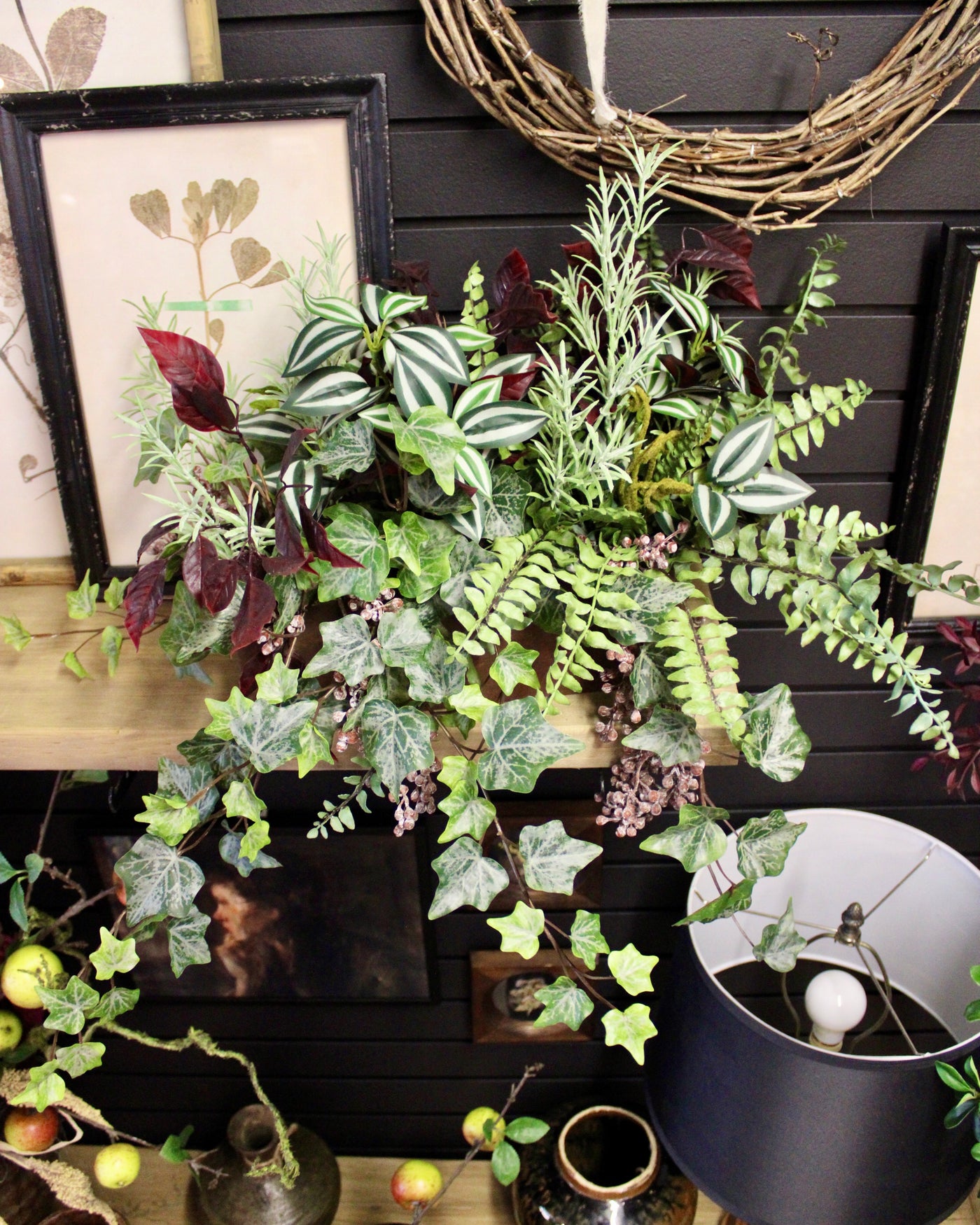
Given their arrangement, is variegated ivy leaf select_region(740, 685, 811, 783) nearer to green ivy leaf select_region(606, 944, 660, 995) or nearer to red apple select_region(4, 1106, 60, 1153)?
green ivy leaf select_region(606, 944, 660, 995)

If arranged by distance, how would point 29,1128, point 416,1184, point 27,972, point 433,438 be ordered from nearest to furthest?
point 433,438 < point 27,972 < point 29,1128 < point 416,1184

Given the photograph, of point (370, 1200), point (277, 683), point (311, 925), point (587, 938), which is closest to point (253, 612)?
point (277, 683)

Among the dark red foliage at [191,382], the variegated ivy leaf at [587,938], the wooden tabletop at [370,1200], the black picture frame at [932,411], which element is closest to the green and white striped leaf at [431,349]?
the dark red foliage at [191,382]

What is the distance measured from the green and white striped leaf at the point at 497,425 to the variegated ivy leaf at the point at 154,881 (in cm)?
44

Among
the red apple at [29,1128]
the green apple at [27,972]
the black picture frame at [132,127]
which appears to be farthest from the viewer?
the red apple at [29,1128]

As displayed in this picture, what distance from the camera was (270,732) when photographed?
2.36 ft

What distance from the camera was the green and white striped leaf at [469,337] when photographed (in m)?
0.75

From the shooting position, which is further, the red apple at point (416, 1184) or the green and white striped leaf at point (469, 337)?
the red apple at point (416, 1184)

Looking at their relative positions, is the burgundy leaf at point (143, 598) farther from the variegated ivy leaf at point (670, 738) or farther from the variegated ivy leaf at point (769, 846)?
the variegated ivy leaf at point (769, 846)

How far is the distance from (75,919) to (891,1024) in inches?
48.8

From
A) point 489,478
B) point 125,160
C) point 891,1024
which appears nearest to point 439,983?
point 891,1024

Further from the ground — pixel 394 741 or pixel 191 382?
pixel 191 382

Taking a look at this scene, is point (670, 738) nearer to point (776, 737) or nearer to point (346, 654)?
point (776, 737)

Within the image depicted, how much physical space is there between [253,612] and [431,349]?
250 millimetres
